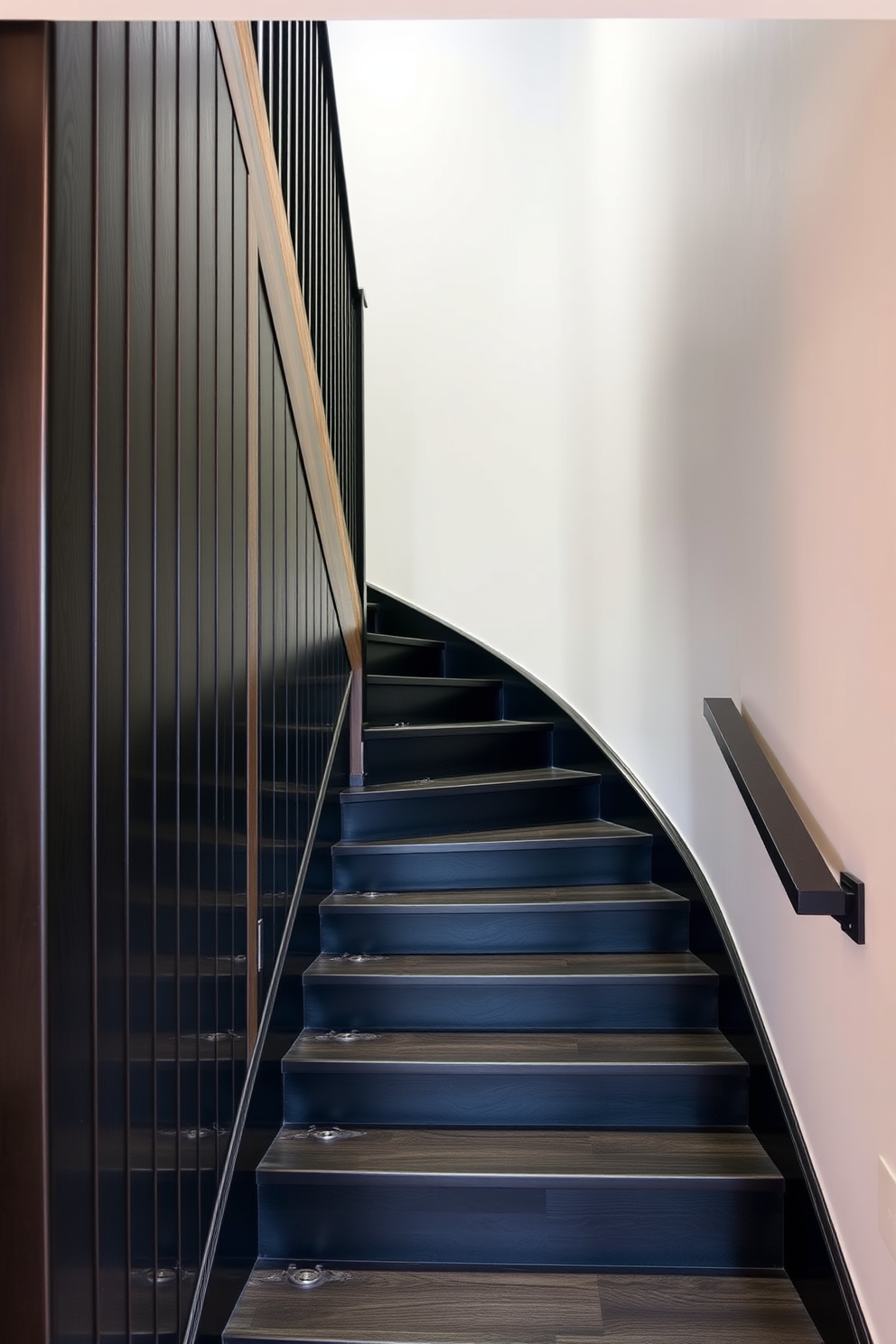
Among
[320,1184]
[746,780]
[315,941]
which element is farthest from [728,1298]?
[315,941]

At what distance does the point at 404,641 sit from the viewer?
4.10m

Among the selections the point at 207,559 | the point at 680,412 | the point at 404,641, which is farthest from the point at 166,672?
the point at 404,641

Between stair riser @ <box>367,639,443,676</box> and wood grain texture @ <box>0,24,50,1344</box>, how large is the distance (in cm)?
300

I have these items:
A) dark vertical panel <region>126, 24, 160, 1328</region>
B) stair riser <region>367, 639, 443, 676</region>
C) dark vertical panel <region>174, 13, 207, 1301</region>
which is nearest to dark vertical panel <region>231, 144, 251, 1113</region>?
dark vertical panel <region>174, 13, 207, 1301</region>

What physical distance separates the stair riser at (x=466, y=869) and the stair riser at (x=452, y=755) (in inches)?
20.5

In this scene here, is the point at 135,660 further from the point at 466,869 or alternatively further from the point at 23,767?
the point at 466,869

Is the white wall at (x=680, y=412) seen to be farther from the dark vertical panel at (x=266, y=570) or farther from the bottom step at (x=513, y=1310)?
the dark vertical panel at (x=266, y=570)

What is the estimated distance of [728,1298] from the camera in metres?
1.69

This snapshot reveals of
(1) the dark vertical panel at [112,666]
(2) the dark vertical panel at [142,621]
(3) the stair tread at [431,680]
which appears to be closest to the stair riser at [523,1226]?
(2) the dark vertical panel at [142,621]

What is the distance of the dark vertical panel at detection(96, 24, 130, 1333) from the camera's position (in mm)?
1028

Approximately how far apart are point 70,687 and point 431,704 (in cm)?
287

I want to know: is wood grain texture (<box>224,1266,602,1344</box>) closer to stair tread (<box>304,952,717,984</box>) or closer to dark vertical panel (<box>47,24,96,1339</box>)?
stair tread (<box>304,952,717,984</box>)

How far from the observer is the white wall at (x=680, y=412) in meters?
1.38

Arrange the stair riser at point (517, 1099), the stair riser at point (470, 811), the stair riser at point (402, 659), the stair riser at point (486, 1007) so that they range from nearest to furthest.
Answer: the stair riser at point (517, 1099)
the stair riser at point (486, 1007)
the stair riser at point (470, 811)
the stair riser at point (402, 659)
